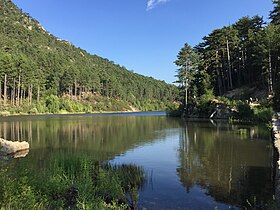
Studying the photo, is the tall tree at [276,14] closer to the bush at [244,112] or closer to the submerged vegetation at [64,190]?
the bush at [244,112]

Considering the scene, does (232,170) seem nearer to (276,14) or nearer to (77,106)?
(276,14)

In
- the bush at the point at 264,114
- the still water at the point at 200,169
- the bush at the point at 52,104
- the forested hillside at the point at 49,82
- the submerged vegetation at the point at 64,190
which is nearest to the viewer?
the submerged vegetation at the point at 64,190

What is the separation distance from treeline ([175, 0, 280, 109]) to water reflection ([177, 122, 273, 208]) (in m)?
33.0

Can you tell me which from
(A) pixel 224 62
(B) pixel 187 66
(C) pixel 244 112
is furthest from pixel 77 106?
(C) pixel 244 112

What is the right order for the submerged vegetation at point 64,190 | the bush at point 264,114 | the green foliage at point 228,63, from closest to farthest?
the submerged vegetation at point 64,190, the bush at point 264,114, the green foliage at point 228,63

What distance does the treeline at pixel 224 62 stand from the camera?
54250 millimetres

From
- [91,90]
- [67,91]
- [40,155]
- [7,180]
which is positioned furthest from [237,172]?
[91,90]

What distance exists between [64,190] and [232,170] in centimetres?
811

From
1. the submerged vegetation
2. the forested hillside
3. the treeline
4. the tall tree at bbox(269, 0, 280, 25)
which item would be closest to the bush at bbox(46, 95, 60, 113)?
the forested hillside

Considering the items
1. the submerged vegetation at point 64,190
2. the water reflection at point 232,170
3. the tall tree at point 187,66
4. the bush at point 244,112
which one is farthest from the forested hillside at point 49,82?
the submerged vegetation at point 64,190

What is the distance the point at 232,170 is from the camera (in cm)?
1341

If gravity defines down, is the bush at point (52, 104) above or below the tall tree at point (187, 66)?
below

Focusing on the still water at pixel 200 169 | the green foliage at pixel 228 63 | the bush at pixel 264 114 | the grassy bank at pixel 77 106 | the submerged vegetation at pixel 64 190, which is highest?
the green foliage at pixel 228 63

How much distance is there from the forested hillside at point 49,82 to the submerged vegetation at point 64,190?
268ft
